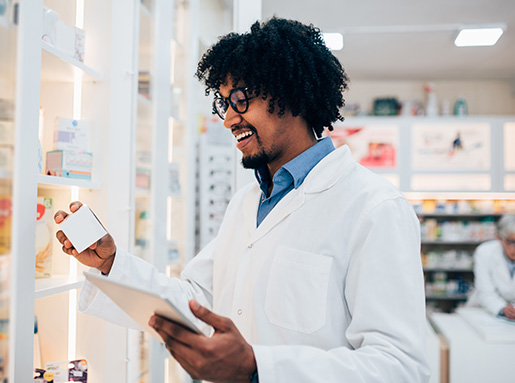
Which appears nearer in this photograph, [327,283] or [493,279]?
[327,283]

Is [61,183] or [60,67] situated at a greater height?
[60,67]

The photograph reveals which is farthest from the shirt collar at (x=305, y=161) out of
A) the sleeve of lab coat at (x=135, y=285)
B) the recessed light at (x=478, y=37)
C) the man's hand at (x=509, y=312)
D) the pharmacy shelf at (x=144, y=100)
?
the recessed light at (x=478, y=37)

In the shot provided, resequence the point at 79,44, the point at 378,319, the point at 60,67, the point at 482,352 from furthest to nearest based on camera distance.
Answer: the point at 482,352
the point at 79,44
the point at 60,67
the point at 378,319

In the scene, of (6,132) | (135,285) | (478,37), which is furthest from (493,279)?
(6,132)

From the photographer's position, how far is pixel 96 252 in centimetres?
128

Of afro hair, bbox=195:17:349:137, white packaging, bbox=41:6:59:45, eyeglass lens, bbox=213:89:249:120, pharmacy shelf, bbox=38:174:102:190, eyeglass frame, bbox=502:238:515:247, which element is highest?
white packaging, bbox=41:6:59:45

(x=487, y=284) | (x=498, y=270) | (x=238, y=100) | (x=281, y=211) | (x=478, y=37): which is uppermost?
(x=478, y=37)

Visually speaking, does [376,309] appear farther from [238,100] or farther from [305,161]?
[238,100]

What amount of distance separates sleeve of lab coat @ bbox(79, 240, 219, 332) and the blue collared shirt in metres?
0.28

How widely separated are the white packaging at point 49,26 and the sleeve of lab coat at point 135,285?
730 mm

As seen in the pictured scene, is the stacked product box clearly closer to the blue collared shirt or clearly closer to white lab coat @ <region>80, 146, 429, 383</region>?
white lab coat @ <region>80, 146, 429, 383</region>

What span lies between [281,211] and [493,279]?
11.2ft

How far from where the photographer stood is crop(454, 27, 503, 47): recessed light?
3928mm

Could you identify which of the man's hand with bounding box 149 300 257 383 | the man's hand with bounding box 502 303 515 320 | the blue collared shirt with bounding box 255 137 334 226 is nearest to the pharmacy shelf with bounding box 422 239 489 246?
the man's hand with bounding box 502 303 515 320
